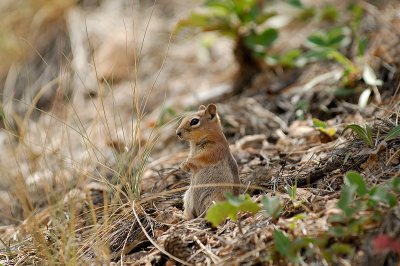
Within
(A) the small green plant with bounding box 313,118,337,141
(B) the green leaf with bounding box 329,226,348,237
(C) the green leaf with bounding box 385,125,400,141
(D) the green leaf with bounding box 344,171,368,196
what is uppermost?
(D) the green leaf with bounding box 344,171,368,196

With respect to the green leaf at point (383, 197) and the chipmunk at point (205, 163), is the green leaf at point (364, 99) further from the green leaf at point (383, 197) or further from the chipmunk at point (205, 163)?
the green leaf at point (383, 197)

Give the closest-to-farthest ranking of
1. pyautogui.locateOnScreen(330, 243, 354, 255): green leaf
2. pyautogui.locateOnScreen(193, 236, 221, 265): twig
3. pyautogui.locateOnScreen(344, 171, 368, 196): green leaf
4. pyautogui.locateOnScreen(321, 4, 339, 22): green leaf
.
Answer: pyautogui.locateOnScreen(330, 243, 354, 255): green leaf
pyautogui.locateOnScreen(344, 171, 368, 196): green leaf
pyautogui.locateOnScreen(193, 236, 221, 265): twig
pyautogui.locateOnScreen(321, 4, 339, 22): green leaf

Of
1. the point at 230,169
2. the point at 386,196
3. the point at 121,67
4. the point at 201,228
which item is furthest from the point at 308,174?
the point at 121,67

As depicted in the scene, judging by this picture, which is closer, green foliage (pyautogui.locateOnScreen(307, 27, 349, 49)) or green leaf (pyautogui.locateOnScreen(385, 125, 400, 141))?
green leaf (pyautogui.locateOnScreen(385, 125, 400, 141))

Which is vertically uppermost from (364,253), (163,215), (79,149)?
(364,253)

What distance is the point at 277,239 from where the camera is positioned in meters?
2.62

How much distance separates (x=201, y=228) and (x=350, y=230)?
3.32 ft

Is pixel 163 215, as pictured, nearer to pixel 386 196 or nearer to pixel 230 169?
pixel 230 169

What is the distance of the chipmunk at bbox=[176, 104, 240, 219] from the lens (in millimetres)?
3604

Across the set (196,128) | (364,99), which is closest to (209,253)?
(196,128)

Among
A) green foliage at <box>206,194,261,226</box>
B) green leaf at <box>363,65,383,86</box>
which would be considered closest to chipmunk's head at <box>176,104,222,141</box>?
green foliage at <box>206,194,261,226</box>

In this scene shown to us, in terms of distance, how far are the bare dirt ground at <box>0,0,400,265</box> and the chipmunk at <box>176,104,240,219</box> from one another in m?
0.14

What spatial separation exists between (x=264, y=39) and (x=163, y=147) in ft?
5.09

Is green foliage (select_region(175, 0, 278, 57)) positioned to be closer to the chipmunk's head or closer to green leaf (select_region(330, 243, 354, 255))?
the chipmunk's head
